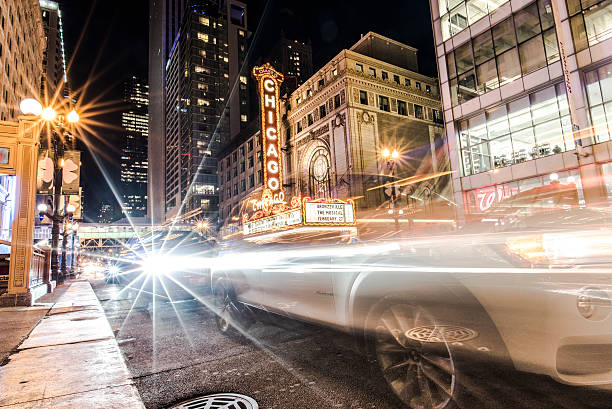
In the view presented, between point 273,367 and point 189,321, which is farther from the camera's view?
point 189,321

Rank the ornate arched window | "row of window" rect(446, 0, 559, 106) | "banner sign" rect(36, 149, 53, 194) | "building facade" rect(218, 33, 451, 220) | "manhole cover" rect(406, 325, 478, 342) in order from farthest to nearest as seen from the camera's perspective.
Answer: the ornate arched window, "building facade" rect(218, 33, 451, 220), "row of window" rect(446, 0, 559, 106), "banner sign" rect(36, 149, 53, 194), "manhole cover" rect(406, 325, 478, 342)

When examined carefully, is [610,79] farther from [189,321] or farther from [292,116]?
[292,116]

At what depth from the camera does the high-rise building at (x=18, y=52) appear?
2816 centimetres

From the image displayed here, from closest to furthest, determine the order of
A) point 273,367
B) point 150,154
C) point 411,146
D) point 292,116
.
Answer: point 273,367
point 411,146
point 292,116
point 150,154

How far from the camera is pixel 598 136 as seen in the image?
15.9 m

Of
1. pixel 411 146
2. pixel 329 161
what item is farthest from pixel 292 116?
pixel 411 146

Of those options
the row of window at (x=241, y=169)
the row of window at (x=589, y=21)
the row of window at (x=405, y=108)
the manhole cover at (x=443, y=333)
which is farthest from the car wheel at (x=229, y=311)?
the row of window at (x=241, y=169)

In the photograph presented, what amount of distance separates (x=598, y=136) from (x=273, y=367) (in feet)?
63.0

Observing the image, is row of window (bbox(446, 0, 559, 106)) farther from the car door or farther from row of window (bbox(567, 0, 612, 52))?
the car door

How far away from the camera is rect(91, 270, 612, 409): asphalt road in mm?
3037

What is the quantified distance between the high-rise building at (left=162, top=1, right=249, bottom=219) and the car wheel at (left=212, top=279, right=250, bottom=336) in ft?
239

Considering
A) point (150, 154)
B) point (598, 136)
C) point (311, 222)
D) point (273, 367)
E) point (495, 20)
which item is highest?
point (150, 154)

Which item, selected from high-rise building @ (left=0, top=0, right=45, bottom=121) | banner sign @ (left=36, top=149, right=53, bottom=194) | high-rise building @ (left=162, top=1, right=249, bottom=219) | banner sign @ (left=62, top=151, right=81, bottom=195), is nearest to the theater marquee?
banner sign @ (left=62, top=151, right=81, bottom=195)

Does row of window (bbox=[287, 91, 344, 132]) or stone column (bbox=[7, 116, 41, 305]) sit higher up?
row of window (bbox=[287, 91, 344, 132])
